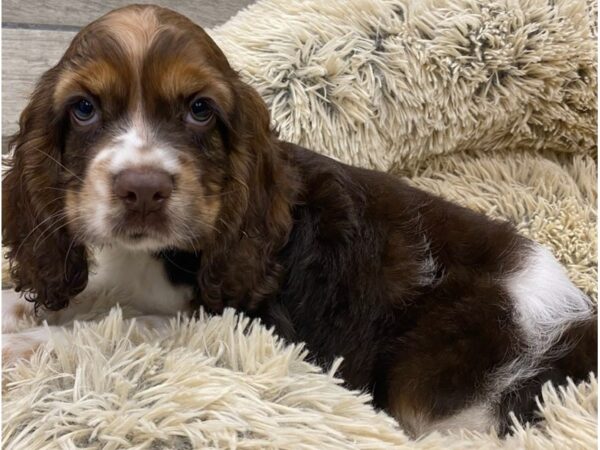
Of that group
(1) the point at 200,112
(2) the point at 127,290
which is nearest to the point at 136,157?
(1) the point at 200,112

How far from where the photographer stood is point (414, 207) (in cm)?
260

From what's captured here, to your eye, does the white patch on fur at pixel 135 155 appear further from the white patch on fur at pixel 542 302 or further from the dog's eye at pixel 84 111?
the white patch on fur at pixel 542 302

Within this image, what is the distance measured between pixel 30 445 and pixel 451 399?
1.28 metres

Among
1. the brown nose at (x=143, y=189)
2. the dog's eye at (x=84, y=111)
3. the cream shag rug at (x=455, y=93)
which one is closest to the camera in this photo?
the brown nose at (x=143, y=189)

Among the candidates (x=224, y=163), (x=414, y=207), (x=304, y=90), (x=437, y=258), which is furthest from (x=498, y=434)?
(x=304, y=90)

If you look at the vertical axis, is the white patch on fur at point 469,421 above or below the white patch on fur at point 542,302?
below

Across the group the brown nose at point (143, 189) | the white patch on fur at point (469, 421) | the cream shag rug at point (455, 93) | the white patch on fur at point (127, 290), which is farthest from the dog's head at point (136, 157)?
the cream shag rug at point (455, 93)

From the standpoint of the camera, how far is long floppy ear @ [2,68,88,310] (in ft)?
7.03

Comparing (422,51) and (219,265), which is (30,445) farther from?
(422,51)

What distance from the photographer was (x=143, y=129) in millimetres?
1961

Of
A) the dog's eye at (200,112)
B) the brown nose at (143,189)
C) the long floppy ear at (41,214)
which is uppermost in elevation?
the dog's eye at (200,112)

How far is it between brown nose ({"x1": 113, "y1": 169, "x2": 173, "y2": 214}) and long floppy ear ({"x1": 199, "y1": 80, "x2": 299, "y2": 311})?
333 mm

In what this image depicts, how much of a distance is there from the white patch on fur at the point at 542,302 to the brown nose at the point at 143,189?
1.23 metres

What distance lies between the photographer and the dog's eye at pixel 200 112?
206 cm
